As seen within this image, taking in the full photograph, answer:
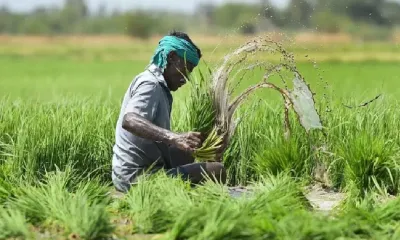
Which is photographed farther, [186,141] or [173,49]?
[173,49]

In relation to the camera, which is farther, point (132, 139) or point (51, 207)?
point (132, 139)

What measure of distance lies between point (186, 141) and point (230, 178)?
139 cm

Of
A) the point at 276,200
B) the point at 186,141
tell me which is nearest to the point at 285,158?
the point at 186,141

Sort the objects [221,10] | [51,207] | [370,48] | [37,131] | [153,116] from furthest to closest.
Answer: [221,10] → [370,48] → [37,131] → [153,116] → [51,207]

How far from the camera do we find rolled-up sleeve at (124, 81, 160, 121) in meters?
5.87

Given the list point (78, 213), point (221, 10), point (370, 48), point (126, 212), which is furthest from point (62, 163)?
point (221, 10)

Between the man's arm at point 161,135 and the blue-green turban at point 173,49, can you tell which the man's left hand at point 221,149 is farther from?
the blue-green turban at point 173,49

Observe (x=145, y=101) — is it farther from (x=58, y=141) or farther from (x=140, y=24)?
(x=140, y=24)

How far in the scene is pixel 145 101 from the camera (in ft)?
19.3

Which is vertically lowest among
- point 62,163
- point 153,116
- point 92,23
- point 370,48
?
point 92,23

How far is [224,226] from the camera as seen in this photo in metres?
4.56

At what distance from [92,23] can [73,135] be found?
96.8 metres

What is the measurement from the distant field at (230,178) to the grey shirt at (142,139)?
10.3 inches

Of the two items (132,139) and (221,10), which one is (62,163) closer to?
(132,139)
